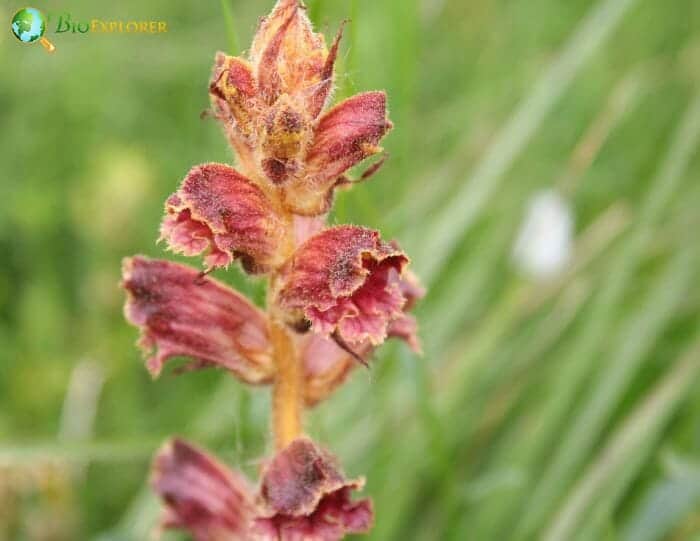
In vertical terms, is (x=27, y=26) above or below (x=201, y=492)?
above

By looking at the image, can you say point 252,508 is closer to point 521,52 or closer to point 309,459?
point 309,459

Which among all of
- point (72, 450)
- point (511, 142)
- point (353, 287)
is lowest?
point (353, 287)

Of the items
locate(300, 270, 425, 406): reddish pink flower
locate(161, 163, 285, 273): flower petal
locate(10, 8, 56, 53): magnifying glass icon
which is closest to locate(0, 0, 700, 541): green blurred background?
locate(300, 270, 425, 406): reddish pink flower

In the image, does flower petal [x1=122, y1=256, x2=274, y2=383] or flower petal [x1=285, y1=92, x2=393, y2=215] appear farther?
flower petal [x1=122, y1=256, x2=274, y2=383]

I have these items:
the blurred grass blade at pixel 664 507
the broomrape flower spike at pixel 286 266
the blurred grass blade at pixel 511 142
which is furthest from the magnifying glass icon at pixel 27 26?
the blurred grass blade at pixel 664 507

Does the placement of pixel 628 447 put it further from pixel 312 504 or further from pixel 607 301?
pixel 312 504

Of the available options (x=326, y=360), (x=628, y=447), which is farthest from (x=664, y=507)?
(x=326, y=360)

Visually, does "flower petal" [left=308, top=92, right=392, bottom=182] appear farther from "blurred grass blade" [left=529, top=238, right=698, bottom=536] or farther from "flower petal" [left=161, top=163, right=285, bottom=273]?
"blurred grass blade" [left=529, top=238, right=698, bottom=536]
